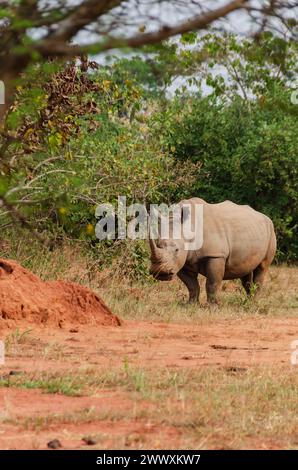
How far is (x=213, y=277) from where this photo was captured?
41.8 feet

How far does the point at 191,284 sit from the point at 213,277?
1.20 ft

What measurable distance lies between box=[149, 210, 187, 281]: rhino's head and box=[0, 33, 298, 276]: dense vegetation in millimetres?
940

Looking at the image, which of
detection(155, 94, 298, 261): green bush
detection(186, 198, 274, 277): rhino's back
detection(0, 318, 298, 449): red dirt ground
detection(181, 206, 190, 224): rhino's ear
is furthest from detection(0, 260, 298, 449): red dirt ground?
detection(155, 94, 298, 261): green bush

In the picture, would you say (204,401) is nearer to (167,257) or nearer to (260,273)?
(167,257)

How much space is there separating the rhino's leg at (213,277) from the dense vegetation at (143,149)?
46.6 inches

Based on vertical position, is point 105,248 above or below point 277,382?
below

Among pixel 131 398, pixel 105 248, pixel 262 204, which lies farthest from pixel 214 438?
pixel 262 204

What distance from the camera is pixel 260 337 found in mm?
9750

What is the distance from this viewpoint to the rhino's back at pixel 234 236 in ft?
42.2

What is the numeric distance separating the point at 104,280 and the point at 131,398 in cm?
659

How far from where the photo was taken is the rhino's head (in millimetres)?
12203

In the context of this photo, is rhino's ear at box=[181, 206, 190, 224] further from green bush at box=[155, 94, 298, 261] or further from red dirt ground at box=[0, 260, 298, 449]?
green bush at box=[155, 94, 298, 261]

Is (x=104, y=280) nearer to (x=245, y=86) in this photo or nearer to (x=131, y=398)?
(x=131, y=398)

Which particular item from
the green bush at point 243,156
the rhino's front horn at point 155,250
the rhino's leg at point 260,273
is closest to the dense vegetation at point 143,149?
the green bush at point 243,156
